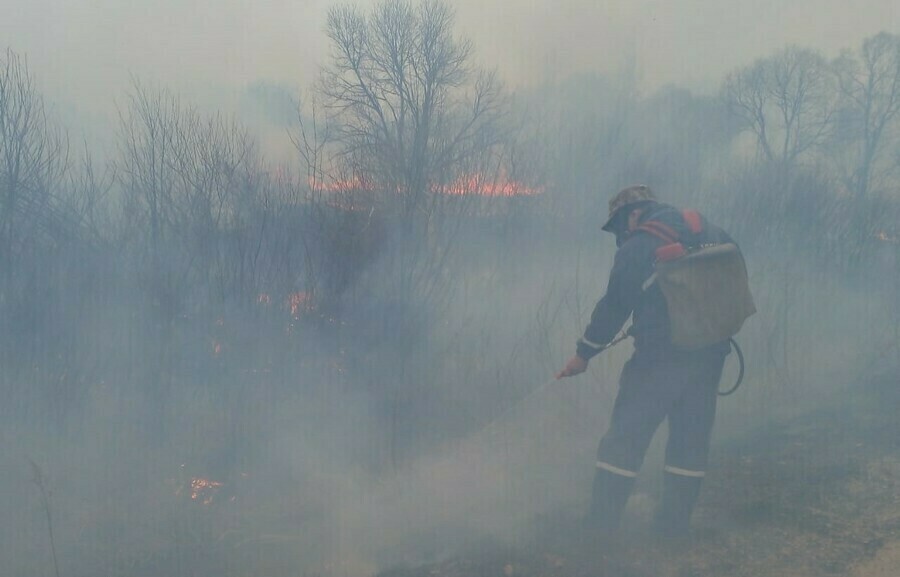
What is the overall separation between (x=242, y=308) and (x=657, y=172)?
473 cm

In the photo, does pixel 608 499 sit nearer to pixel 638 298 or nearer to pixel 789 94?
pixel 638 298

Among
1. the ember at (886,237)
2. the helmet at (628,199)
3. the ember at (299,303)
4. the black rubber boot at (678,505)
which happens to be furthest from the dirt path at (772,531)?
the ember at (886,237)

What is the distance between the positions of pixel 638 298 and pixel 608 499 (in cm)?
106

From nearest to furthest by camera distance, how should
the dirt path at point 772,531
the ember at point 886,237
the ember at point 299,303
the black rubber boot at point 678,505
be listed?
the dirt path at point 772,531 → the black rubber boot at point 678,505 → the ember at point 299,303 → the ember at point 886,237

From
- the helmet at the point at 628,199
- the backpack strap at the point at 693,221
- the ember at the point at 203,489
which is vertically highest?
the helmet at the point at 628,199

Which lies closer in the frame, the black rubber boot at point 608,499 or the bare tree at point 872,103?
the black rubber boot at point 608,499

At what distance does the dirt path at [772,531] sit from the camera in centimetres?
368

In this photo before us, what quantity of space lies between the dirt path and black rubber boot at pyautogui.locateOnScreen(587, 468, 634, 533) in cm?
12

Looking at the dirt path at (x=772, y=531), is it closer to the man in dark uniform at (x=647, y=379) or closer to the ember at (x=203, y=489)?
the man in dark uniform at (x=647, y=379)

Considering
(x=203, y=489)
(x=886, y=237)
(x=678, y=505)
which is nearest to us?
(x=678, y=505)

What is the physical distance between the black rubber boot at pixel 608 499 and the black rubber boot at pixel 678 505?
0.21 m

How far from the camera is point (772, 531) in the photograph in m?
4.01

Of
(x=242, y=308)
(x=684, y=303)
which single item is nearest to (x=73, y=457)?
(x=242, y=308)

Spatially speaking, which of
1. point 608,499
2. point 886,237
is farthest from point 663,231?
point 886,237
